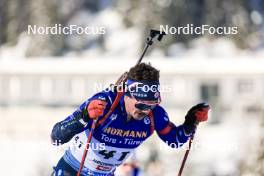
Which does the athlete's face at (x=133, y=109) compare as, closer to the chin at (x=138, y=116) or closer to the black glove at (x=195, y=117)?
the chin at (x=138, y=116)

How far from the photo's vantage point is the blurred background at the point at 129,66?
20922 millimetres

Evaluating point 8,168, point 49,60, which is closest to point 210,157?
point 8,168

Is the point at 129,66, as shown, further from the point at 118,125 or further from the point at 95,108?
the point at 95,108

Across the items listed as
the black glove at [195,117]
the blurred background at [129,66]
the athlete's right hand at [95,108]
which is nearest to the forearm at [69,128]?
the athlete's right hand at [95,108]

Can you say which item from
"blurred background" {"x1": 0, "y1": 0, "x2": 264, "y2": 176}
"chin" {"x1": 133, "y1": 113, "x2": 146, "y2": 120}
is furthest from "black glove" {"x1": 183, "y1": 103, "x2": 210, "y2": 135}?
"blurred background" {"x1": 0, "y1": 0, "x2": 264, "y2": 176}

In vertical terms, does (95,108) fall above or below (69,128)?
above

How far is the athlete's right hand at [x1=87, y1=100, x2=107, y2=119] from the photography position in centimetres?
617

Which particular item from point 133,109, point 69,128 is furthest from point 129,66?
point 69,128

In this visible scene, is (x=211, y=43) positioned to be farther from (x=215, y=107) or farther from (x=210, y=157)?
(x=210, y=157)

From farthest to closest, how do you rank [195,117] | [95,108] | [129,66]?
[129,66] → [195,117] → [95,108]

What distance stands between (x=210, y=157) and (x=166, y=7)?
8.53 metres

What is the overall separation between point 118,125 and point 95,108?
0.43 m

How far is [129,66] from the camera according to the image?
25188 mm

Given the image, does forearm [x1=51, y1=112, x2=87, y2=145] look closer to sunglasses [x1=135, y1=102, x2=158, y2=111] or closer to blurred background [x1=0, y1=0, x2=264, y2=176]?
sunglasses [x1=135, y1=102, x2=158, y2=111]
